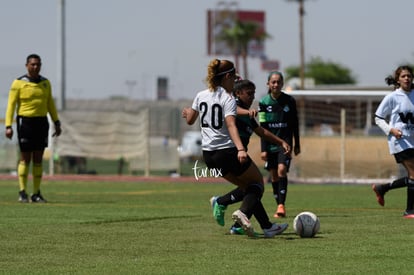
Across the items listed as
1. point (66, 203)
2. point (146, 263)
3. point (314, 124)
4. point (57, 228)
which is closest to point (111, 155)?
point (314, 124)

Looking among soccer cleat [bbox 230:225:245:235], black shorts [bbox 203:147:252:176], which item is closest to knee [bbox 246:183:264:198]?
black shorts [bbox 203:147:252:176]

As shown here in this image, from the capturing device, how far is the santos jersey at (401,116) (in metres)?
15.1

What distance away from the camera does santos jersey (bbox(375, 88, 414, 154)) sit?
15.1m

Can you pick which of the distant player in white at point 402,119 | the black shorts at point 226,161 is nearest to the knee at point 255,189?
the black shorts at point 226,161

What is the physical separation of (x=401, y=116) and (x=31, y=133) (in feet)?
21.1

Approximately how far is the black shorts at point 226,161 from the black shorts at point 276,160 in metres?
3.88

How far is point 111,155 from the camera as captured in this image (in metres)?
34.6

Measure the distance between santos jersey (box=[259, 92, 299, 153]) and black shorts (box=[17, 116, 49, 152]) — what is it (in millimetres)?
4171

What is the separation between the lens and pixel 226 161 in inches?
481

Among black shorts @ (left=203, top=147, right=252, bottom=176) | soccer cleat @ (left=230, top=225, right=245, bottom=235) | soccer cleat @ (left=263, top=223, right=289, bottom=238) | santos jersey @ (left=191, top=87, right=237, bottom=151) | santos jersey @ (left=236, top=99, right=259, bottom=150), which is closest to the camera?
santos jersey @ (left=191, top=87, right=237, bottom=151)

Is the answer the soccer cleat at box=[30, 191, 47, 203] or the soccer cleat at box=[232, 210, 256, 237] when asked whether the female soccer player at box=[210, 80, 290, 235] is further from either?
the soccer cleat at box=[30, 191, 47, 203]

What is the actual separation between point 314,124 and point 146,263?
88.4 feet

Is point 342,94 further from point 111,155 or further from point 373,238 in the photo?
point 373,238

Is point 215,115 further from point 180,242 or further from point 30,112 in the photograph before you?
point 30,112
